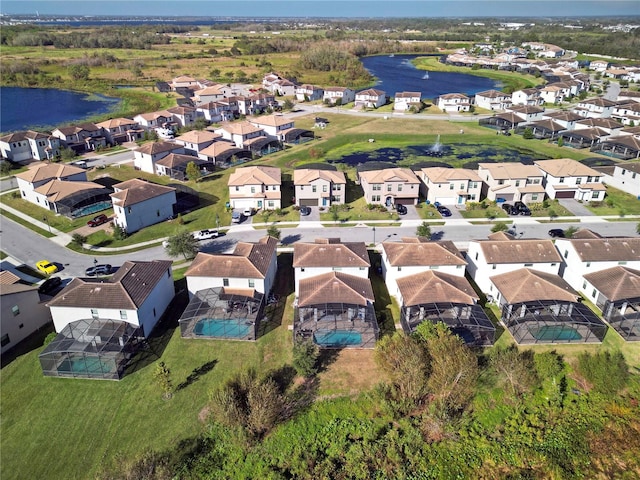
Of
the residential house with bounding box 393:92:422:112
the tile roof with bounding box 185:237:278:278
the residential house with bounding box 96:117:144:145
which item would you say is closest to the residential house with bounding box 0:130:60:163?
the residential house with bounding box 96:117:144:145

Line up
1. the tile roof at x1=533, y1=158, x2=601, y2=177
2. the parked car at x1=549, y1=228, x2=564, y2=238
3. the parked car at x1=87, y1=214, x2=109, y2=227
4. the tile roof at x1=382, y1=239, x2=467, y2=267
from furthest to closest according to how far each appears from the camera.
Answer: the tile roof at x1=533, y1=158, x2=601, y2=177, the parked car at x1=87, y1=214, x2=109, y2=227, the parked car at x1=549, y1=228, x2=564, y2=238, the tile roof at x1=382, y1=239, x2=467, y2=267

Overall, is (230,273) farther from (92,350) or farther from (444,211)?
(444,211)

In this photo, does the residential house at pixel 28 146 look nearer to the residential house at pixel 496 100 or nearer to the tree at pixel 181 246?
the tree at pixel 181 246

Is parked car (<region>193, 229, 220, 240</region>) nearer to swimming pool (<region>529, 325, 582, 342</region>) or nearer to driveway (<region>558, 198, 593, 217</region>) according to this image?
swimming pool (<region>529, 325, 582, 342</region>)

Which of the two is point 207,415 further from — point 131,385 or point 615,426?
point 615,426

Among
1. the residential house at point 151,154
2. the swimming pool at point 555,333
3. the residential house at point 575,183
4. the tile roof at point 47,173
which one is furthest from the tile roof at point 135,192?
the residential house at point 575,183

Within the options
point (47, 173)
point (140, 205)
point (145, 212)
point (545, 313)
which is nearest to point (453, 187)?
point (545, 313)
